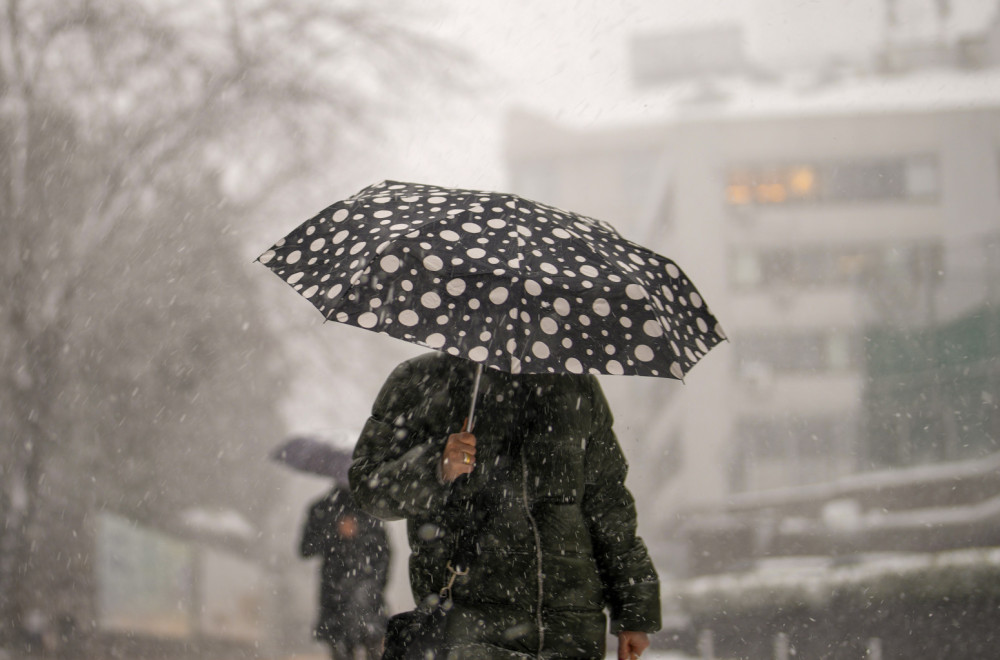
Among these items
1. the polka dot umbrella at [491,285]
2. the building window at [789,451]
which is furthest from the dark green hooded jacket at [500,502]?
the building window at [789,451]

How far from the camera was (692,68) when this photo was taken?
17250 mm

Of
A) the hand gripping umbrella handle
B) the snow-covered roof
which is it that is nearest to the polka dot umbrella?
the hand gripping umbrella handle

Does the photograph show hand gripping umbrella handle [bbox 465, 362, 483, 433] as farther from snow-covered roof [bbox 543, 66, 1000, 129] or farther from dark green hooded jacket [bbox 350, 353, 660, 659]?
snow-covered roof [bbox 543, 66, 1000, 129]

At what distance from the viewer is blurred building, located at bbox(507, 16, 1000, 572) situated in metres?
13.5

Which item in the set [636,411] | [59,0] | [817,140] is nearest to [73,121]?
[59,0]

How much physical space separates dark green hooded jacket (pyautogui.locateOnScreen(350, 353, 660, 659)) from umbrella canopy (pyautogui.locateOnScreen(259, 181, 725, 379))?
27 cm

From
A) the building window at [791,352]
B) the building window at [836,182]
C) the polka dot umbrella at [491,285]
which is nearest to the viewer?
the polka dot umbrella at [491,285]

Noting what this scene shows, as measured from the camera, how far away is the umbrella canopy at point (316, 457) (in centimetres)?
468

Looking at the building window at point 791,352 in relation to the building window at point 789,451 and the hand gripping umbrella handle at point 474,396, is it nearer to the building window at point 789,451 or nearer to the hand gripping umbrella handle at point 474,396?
the building window at point 789,451

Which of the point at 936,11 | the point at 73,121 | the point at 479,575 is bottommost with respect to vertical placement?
the point at 479,575

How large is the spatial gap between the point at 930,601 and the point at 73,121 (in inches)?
396

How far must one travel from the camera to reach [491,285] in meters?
2.18

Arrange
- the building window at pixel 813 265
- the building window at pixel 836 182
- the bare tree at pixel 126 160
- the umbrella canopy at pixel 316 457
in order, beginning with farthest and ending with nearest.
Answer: the building window at pixel 813 265 < the building window at pixel 836 182 < the bare tree at pixel 126 160 < the umbrella canopy at pixel 316 457

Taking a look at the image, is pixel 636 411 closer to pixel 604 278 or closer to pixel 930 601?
pixel 930 601
